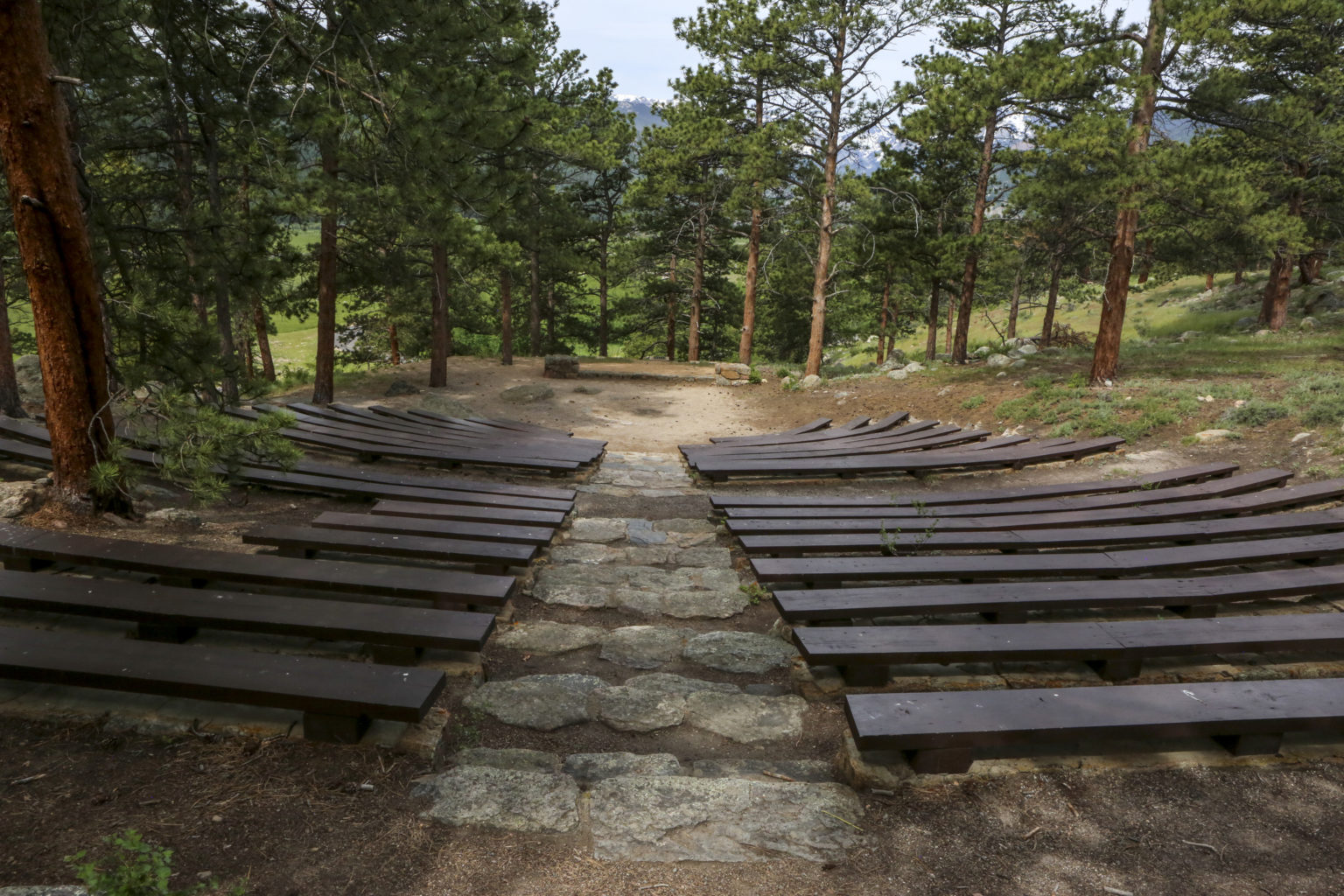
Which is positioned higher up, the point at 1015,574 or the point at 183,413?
the point at 183,413

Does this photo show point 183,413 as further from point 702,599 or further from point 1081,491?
point 1081,491

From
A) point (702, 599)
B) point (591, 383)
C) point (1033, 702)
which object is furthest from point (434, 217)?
point (591, 383)

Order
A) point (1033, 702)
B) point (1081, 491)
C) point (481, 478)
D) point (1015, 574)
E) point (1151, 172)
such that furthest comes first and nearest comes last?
point (1151, 172)
point (481, 478)
point (1081, 491)
point (1015, 574)
point (1033, 702)

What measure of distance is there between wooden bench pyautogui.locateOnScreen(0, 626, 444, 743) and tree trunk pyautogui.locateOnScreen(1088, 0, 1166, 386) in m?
14.6

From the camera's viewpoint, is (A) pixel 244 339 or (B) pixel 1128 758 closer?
(B) pixel 1128 758

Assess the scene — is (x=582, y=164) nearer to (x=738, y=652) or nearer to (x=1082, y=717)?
(x=738, y=652)

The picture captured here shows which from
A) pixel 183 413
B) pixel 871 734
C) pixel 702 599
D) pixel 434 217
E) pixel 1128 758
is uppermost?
pixel 434 217

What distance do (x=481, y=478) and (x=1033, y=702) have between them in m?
7.41

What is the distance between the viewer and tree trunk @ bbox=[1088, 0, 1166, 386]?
1262 cm

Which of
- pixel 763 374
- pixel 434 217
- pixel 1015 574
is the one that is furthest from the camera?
pixel 763 374

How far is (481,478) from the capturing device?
9.16 m

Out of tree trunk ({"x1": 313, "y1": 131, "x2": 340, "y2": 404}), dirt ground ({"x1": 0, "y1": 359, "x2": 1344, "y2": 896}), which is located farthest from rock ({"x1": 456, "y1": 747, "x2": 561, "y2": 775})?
tree trunk ({"x1": 313, "y1": 131, "x2": 340, "y2": 404})

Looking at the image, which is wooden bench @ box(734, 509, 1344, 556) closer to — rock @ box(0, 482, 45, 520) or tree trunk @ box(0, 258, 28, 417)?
rock @ box(0, 482, 45, 520)

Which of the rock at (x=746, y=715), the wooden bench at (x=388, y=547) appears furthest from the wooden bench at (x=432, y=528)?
the rock at (x=746, y=715)
